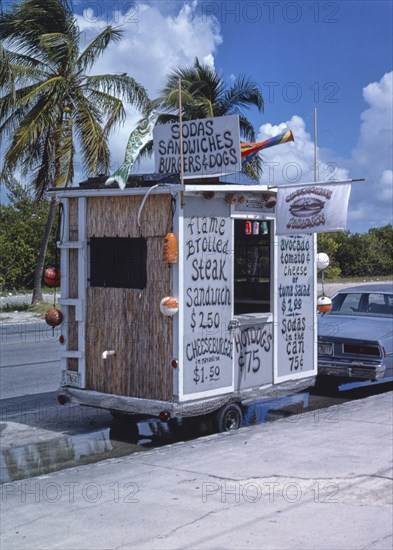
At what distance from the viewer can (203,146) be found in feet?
30.7

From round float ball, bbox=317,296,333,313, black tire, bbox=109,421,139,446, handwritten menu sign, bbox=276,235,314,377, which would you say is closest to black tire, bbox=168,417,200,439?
black tire, bbox=109,421,139,446

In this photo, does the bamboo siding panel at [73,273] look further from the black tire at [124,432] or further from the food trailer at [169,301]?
the black tire at [124,432]

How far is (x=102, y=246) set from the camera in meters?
9.36

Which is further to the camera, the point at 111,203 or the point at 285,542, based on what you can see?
the point at 111,203

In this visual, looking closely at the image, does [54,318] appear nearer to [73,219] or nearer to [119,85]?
[73,219]

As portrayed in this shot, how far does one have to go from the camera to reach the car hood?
448 inches

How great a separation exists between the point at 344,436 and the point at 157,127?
167 inches

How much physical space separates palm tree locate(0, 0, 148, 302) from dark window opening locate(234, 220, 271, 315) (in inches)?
488

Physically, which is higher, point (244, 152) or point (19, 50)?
point (19, 50)

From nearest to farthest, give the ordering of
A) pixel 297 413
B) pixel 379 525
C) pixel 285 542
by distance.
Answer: pixel 285 542 < pixel 379 525 < pixel 297 413

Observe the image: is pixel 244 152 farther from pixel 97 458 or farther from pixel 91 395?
pixel 97 458

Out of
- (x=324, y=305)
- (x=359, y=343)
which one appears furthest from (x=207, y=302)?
(x=359, y=343)

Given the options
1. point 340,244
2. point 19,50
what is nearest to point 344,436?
point 19,50

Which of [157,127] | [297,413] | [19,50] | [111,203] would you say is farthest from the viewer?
[19,50]
